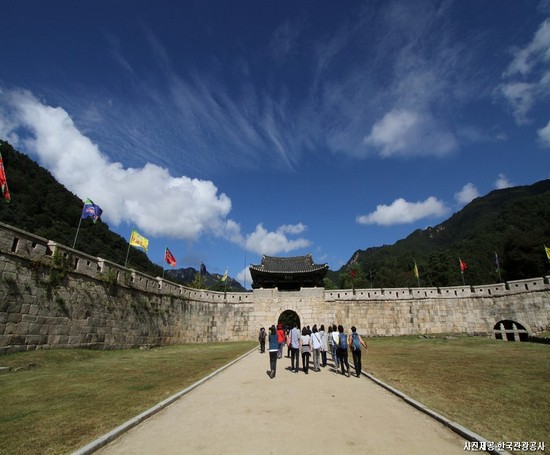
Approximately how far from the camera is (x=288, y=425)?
487 cm

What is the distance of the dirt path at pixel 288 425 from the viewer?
3992mm

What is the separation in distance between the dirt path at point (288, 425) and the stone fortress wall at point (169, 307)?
9374 mm

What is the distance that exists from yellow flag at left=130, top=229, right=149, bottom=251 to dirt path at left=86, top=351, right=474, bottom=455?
15.3 metres

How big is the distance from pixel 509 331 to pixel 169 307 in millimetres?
26422

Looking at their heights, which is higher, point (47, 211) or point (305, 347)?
point (47, 211)

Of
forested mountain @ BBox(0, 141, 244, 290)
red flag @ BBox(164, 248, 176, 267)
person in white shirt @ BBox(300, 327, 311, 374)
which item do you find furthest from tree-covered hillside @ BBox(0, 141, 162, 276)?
person in white shirt @ BBox(300, 327, 311, 374)

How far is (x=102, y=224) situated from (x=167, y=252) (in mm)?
46678

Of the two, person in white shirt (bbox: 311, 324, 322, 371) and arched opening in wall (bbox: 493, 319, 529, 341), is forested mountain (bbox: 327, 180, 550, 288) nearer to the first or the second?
arched opening in wall (bbox: 493, 319, 529, 341)

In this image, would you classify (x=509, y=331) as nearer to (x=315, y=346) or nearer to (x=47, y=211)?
(x=315, y=346)

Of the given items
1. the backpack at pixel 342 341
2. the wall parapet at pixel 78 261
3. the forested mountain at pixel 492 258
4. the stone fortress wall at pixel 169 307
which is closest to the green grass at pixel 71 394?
the stone fortress wall at pixel 169 307

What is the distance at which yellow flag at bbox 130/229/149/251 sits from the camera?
20.6 m

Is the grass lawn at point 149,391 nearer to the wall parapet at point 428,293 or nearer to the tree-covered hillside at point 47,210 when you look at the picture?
the wall parapet at point 428,293

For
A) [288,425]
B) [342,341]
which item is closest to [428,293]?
[342,341]

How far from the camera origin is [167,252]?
80.8 ft
